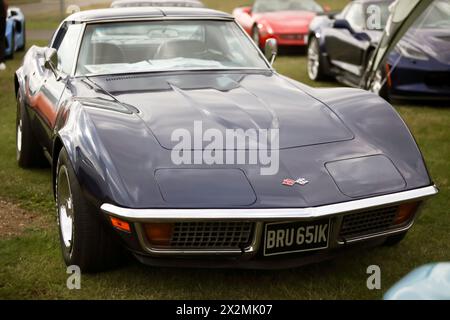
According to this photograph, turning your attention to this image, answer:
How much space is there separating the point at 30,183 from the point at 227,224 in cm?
268

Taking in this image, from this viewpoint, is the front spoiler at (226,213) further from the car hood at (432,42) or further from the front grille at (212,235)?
the car hood at (432,42)

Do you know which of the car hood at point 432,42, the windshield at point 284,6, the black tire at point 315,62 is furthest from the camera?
the windshield at point 284,6

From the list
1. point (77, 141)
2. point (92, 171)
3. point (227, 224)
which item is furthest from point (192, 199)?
point (77, 141)

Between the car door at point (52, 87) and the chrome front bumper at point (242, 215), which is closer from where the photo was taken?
the chrome front bumper at point (242, 215)

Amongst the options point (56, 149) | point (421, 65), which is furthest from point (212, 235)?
point (421, 65)

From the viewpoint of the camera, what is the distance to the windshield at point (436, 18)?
27.0 feet

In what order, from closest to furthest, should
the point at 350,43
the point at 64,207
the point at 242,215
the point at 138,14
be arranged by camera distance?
the point at 242,215, the point at 64,207, the point at 138,14, the point at 350,43

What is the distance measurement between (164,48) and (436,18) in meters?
4.61

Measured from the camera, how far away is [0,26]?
31.7 feet

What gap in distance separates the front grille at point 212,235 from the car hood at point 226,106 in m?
0.47

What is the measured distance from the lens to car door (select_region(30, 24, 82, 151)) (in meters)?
4.51

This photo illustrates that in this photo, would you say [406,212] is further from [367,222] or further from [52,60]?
[52,60]

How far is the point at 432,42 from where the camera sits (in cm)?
795

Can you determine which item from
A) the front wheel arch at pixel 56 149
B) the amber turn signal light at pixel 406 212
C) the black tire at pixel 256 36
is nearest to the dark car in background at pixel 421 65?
the amber turn signal light at pixel 406 212
